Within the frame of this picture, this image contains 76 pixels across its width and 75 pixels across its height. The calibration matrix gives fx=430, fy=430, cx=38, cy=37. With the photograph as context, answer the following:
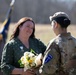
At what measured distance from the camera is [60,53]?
16.3 feet

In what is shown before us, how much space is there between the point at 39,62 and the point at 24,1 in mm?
76598

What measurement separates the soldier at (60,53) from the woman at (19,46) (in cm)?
66

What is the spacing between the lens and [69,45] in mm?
5039

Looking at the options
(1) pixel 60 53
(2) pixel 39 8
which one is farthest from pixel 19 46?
(2) pixel 39 8

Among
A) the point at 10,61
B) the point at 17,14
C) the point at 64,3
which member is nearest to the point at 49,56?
the point at 10,61

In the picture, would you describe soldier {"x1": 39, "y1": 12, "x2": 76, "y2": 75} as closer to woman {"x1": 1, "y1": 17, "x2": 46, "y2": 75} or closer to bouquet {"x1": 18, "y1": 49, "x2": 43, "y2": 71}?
bouquet {"x1": 18, "y1": 49, "x2": 43, "y2": 71}

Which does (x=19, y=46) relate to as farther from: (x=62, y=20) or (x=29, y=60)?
(x=62, y=20)

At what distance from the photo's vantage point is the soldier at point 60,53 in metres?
4.93

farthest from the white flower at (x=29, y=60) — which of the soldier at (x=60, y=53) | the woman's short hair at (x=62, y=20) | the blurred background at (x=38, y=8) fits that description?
the blurred background at (x=38, y=8)

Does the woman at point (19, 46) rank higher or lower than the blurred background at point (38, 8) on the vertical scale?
higher

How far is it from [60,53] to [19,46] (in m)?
1.11

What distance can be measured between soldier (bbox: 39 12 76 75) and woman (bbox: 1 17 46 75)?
2.16 ft

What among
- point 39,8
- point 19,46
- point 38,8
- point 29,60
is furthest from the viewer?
point 38,8

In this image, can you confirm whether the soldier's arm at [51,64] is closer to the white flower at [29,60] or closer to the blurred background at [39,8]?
the white flower at [29,60]
